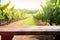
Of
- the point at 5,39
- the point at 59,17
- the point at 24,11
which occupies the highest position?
the point at 5,39

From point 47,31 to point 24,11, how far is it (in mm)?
8072

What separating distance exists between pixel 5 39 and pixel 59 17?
7.90 feet

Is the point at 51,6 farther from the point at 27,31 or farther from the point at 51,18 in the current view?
the point at 27,31

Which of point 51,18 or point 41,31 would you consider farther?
point 51,18

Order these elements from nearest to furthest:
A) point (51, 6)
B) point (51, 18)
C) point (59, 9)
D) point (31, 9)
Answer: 1. point (59, 9)
2. point (51, 18)
3. point (51, 6)
4. point (31, 9)

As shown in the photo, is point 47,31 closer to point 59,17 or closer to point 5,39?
point 5,39

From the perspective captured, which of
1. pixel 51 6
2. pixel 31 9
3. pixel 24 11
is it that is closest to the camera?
pixel 51 6

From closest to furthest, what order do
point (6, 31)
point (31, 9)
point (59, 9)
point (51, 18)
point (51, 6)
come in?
1. point (6, 31)
2. point (59, 9)
3. point (51, 18)
4. point (51, 6)
5. point (31, 9)

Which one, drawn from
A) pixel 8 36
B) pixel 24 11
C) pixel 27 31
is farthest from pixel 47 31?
pixel 24 11

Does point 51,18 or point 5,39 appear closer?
point 5,39

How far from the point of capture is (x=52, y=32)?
1.07 m

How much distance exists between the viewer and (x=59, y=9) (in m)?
3.24

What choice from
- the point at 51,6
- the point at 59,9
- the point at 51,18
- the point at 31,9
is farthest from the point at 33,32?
the point at 31,9

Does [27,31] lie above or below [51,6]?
above
